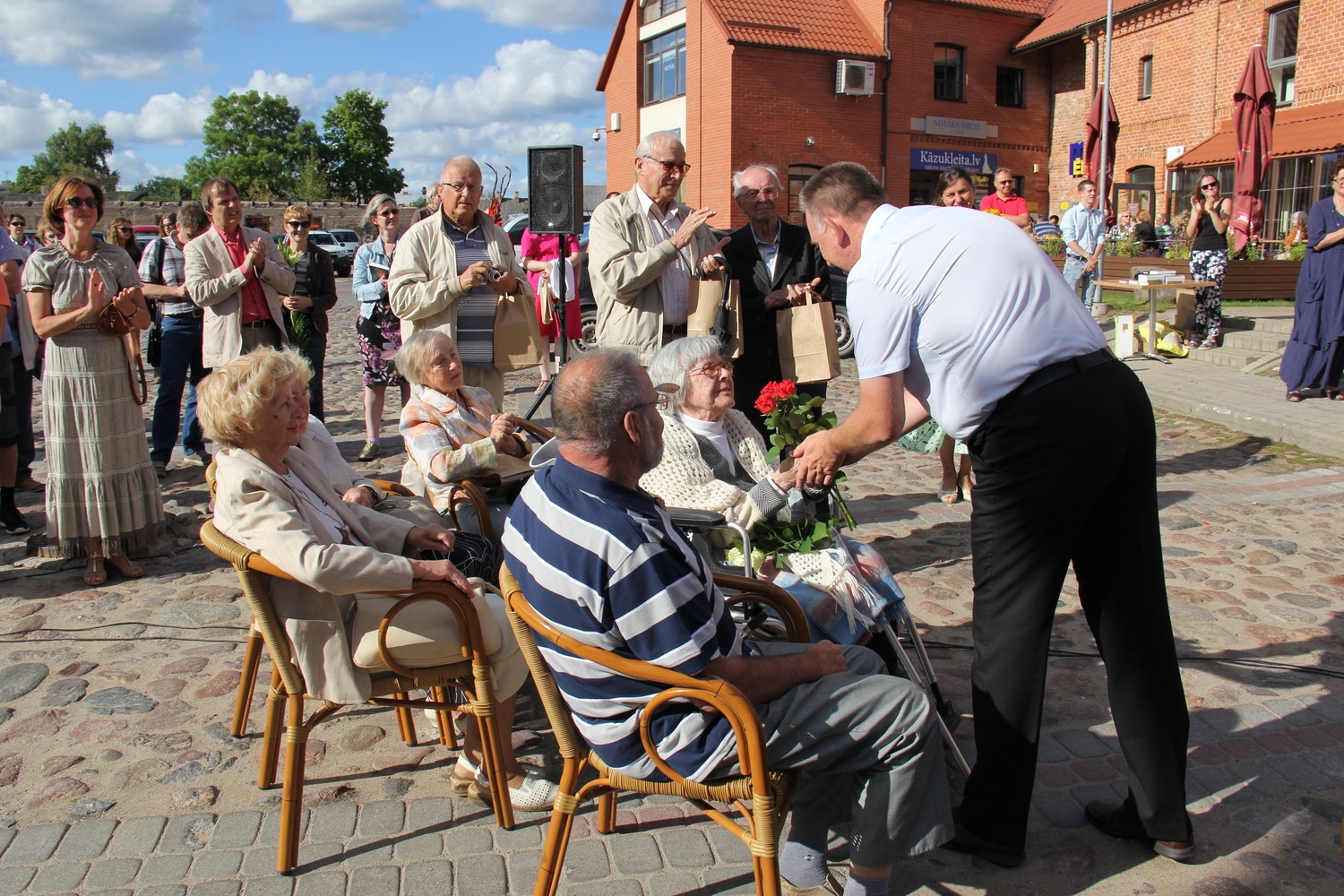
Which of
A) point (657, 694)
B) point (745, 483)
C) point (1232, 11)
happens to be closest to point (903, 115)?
point (1232, 11)

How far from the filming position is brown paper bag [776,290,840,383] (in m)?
5.44

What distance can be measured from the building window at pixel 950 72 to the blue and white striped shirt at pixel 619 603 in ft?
106

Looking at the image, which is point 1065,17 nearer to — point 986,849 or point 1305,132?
point 1305,132

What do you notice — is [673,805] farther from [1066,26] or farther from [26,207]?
[26,207]

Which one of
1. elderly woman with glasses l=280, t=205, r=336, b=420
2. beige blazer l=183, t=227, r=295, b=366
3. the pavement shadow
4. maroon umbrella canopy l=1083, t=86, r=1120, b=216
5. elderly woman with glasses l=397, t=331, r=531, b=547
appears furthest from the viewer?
maroon umbrella canopy l=1083, t=86, r=1120, b=216

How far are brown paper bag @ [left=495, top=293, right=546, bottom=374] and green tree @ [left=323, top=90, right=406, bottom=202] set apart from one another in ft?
244

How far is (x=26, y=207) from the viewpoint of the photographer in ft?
161

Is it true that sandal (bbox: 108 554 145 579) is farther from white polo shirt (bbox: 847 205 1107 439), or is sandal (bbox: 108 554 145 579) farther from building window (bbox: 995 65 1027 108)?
building window (bbox: 995 65 1027 108)

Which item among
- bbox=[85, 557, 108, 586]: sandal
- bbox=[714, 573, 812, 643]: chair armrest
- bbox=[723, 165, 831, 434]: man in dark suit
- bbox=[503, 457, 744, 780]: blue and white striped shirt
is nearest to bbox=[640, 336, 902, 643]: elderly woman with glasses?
bbox=[714, 573, 812, 643]: chair armrest

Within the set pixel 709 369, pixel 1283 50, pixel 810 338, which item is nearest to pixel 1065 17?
pixel 1283 50

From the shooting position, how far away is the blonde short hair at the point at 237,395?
301 centimetres

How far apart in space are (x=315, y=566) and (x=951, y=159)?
104 ft

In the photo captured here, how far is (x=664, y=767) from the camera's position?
7.73ft

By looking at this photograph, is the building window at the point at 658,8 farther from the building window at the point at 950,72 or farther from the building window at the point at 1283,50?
the building window at the point at 1283,50
